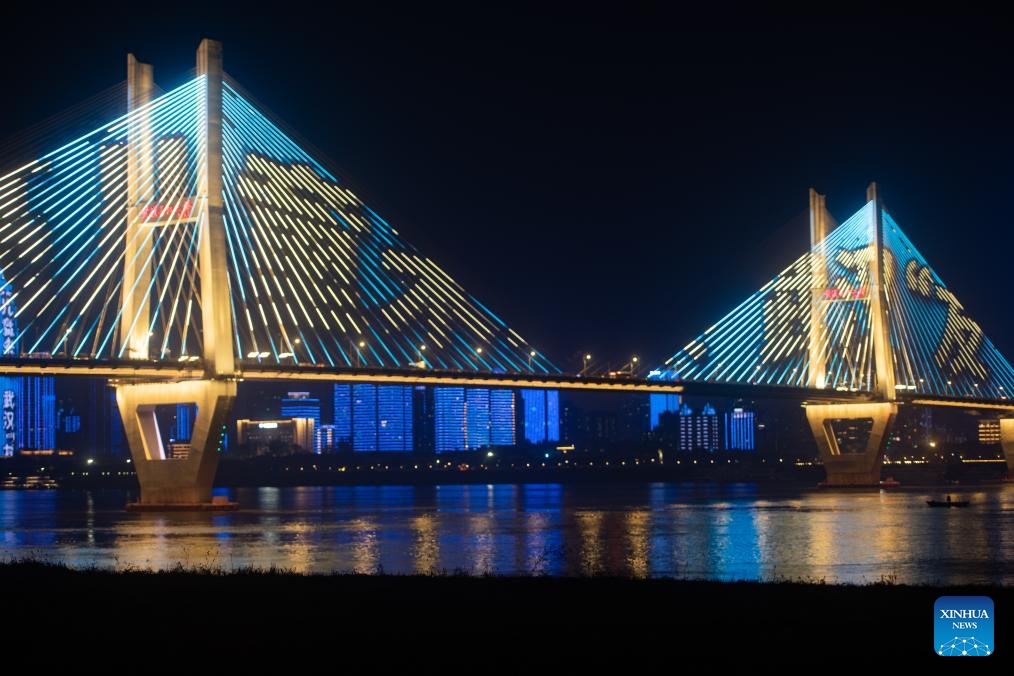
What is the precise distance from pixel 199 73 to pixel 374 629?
40.0 metres

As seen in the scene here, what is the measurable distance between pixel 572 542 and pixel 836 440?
49.5 meters

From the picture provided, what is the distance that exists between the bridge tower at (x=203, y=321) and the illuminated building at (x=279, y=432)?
12781 centimetres

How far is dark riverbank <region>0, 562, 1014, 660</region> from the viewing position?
482 inches

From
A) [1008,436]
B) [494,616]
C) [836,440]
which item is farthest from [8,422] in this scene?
[494,616]

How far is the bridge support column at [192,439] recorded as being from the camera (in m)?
48.8

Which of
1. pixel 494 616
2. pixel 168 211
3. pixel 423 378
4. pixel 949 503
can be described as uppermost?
pixel 168 211

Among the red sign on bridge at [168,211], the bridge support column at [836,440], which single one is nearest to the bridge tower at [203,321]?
the red sign on bridge at [168,211]

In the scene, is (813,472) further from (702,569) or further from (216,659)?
(216,659)

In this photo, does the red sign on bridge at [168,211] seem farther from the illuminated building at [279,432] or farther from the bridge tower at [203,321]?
the illuminated building at [279,432]

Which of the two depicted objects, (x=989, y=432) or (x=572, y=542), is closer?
(x=572, y=542)

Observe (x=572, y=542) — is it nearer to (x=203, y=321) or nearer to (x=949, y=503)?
(x=203, y=321)

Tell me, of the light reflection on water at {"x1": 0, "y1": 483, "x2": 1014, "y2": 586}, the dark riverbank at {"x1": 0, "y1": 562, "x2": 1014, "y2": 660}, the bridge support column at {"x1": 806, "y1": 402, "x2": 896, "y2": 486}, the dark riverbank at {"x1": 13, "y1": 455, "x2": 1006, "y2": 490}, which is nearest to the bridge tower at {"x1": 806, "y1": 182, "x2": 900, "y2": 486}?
the bridge support column at {"x1": 806, "y1": 402, "x2": 896, "y2": 486}

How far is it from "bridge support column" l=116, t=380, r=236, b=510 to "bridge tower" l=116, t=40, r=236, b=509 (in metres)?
0.04

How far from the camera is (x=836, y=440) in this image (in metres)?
82.0
